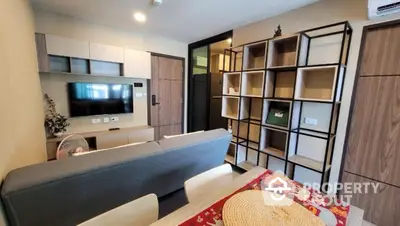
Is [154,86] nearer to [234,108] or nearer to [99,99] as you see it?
[99,99]

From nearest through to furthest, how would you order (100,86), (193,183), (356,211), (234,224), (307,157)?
(234,224) → (356,211) → (193,183) → (307,157) → (100,86)

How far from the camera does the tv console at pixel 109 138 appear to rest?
2686 millimetres

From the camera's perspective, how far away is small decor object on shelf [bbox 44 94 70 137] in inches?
109

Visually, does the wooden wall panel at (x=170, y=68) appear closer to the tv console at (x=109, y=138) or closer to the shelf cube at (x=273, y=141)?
the tv console at (x=109, y=138)

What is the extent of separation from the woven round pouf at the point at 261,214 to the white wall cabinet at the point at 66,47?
3.19 meters

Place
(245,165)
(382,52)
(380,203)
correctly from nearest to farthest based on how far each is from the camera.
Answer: (382,52), (380,203), (245,165)

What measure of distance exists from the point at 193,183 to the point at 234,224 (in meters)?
0.47

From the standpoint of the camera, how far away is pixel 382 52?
5.77 feet

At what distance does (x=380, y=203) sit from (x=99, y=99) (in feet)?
13.9

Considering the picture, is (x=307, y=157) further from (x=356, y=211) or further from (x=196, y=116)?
(x=196, y=116)

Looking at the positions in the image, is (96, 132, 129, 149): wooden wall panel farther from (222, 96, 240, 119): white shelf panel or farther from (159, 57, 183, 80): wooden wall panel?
(222, 96, 240, 119): white shelf panel

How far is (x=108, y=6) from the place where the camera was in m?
2.46

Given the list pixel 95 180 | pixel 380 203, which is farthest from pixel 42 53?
pixel 380 203

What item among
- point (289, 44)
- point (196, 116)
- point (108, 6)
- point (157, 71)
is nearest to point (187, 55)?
point (157, 71)
